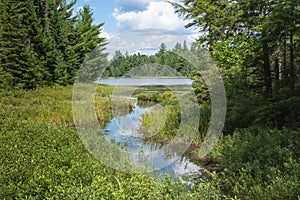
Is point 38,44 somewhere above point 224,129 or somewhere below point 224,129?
above

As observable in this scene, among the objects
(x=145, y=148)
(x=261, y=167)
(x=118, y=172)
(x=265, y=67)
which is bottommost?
(x=145, y=148)

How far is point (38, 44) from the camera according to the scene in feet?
57.3

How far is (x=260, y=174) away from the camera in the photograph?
151 inches

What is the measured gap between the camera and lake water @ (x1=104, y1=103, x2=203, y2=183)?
5162mm

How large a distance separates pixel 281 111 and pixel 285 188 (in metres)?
3.23

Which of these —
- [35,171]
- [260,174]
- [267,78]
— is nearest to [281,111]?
[267,78]

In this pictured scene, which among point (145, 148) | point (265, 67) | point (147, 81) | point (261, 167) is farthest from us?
point (265, 67)

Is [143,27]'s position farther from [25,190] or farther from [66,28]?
[66,28]

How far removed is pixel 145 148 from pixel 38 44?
13862 millimetres

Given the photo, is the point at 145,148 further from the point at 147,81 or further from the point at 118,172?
the point at 118,172

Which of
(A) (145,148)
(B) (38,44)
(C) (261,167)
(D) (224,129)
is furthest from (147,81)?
(B) (38,44)

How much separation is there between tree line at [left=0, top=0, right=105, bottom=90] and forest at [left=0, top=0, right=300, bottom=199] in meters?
2.02

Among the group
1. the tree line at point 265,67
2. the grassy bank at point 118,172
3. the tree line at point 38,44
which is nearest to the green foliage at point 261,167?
the grassy bank at point 118,172

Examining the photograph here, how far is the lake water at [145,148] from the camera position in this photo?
5162 millimetres
